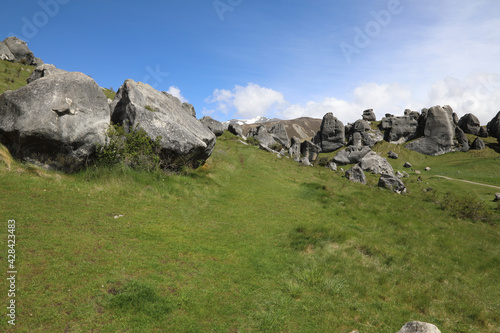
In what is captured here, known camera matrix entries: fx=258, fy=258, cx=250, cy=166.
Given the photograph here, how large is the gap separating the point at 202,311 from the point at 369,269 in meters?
7.48

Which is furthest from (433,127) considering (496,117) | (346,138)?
(346,138)

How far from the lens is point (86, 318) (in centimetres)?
612

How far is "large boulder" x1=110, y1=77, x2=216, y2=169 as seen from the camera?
17328mm

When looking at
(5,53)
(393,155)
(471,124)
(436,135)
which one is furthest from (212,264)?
(471,124)

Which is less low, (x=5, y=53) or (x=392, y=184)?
(x=5, y=53)

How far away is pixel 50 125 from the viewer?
13.8m

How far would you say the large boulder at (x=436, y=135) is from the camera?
88625mm

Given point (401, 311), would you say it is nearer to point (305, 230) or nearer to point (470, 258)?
point (305, 230)

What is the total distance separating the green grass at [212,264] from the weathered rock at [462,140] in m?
89.5

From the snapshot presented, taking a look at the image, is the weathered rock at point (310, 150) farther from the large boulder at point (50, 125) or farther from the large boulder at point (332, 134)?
the large boulder at point (50, 125)

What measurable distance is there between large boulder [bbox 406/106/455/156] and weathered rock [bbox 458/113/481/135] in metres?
8.68

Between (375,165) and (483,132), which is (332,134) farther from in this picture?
(483,132)

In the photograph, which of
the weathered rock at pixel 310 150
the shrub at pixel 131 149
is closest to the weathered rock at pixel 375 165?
the weathered rock at pixel 310 150

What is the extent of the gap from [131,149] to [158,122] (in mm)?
2824
